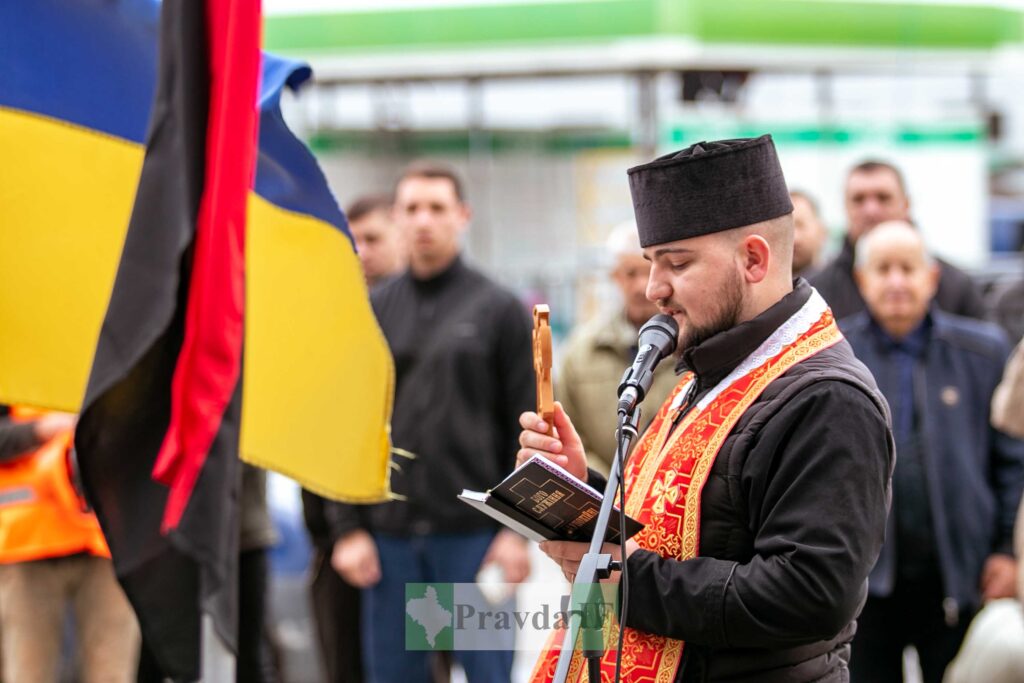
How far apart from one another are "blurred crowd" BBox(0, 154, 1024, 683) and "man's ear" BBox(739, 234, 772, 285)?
210 centimetres

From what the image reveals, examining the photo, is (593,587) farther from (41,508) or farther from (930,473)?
(41,508)

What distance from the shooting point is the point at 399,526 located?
5.53 m

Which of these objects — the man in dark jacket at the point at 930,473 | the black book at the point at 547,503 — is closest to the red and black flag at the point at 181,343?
the black book at the point at 547,503

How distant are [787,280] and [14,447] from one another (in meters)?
3.37

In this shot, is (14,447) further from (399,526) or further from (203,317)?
(203,317)

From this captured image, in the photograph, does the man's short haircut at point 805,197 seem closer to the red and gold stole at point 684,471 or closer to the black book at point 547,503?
the red and gold stole at point 684,471

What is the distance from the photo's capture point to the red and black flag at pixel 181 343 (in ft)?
10.8

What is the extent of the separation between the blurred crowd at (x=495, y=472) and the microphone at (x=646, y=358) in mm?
2186

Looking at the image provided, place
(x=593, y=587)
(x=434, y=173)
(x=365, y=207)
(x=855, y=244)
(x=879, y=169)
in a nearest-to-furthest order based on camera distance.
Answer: (x=593, y=587), (x=855, y=244), (x=434, y=173), (x=879, y=169), (x=365, y=207)

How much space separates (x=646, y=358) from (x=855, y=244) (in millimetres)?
3211

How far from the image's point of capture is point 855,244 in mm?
5723

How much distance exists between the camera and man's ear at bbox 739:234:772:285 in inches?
111

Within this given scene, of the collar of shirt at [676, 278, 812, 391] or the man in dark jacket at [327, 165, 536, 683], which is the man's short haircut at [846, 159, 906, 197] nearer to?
the man in dark jacket at [327, 165, 536, 683]
